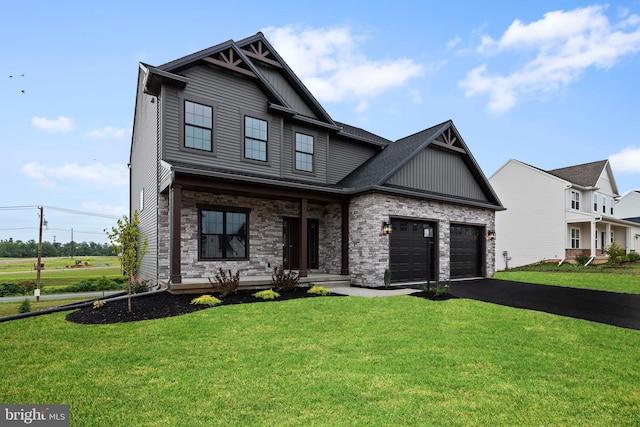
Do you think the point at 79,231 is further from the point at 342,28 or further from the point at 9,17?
the point at 342,28

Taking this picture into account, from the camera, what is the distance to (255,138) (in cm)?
1227

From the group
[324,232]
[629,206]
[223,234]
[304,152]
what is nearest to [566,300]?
[324,232]

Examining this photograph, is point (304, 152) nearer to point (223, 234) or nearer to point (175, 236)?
point (223, 234)

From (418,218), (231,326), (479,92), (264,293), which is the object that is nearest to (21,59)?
(264,293)

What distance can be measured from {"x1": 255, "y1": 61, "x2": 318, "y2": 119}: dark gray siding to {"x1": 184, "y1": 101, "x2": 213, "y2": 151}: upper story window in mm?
3233

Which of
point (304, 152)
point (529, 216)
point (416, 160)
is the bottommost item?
point (529, 216)

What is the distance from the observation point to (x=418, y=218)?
1312 centimetres

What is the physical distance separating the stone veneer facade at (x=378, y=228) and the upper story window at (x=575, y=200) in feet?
55.1

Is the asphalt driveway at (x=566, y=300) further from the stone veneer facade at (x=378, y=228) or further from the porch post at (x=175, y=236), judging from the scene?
the porch post at (x=175, y=236)

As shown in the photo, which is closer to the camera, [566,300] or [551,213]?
[566,300]

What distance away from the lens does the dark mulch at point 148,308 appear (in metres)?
6.86

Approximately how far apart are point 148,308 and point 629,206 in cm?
5205

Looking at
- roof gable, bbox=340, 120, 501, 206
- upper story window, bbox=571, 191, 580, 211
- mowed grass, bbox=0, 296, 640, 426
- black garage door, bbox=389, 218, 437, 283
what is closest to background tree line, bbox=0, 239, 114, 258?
roof gable, bbox=340, 120, 501, 206

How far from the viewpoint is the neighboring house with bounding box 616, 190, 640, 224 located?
38812mm
